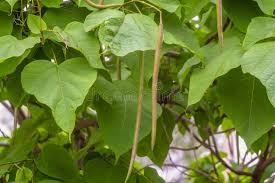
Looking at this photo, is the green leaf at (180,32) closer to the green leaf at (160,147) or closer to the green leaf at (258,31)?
the green leaf at (258,31)

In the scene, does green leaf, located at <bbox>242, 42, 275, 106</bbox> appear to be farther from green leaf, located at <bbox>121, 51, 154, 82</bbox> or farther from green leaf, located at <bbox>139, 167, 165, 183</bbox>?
green leaf, located at <bbox>139, 167, 165, 183</bbox>

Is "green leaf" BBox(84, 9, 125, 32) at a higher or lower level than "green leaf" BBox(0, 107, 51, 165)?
higher

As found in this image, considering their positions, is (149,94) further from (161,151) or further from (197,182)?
(197,182)

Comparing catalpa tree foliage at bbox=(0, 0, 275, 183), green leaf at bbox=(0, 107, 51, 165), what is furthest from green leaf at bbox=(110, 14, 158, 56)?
green leaf at bbox=(0, 107, 51, 165)

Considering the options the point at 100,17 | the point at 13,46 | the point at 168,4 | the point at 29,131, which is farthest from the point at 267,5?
the point at 29,131

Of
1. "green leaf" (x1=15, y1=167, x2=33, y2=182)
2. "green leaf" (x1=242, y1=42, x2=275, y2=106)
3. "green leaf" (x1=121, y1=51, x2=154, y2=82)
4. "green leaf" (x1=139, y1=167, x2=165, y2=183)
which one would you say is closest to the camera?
"green leaf" (x1=242, y1=42, x2=275, y2=106)

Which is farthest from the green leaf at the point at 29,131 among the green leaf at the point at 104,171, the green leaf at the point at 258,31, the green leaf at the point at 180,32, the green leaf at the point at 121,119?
the green leaf at the point at 258,31
